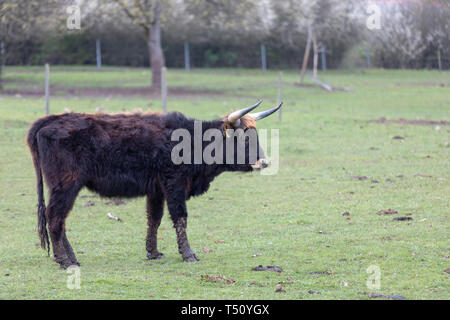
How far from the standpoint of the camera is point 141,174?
8078 millimetres

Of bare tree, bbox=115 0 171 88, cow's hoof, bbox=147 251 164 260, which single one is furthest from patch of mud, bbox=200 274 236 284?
bare tree, bbox=115 0 171 88

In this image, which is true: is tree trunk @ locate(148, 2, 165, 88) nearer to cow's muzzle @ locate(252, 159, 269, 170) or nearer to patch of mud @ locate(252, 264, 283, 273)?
cow's muzzle @ locate(252, 159, 269, 170)

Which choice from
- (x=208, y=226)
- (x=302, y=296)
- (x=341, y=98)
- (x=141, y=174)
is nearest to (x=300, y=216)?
(x=208, y=226)

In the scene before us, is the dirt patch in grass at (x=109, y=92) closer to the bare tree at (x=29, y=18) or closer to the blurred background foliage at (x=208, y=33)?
the bare tree at (x=29, y=18)

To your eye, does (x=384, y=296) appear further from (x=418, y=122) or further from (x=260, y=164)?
(x=418, y=122)

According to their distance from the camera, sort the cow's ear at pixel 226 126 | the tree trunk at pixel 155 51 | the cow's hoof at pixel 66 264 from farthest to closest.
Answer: the tree trunk at pixel 155 51 < the cow's ear at pixel 226 126 < the cow's hoof at pixel 66 264

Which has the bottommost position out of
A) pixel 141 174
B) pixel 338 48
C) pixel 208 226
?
pixel 208 226

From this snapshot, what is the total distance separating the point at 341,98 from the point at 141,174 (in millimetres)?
20892

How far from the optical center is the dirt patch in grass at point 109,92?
26.1 metres

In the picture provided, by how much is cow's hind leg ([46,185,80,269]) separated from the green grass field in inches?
7.9

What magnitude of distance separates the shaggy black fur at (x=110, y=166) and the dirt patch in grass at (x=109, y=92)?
18.1 meters

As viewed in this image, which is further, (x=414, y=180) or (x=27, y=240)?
(x=414, y=180)

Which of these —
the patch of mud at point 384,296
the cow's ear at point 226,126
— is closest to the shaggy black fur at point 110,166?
the cow's ear at point 226,126

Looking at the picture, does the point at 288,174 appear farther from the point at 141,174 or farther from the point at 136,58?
the point at 136,58
